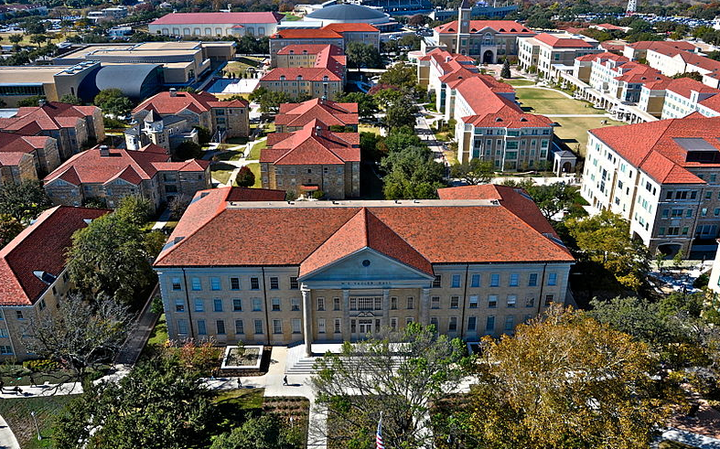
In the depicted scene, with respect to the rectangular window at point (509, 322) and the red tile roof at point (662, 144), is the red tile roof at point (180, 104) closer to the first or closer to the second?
the red tile roof at point (662, 144)

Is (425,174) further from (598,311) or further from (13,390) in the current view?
(13,390)

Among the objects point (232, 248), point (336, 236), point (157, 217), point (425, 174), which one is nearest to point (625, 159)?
point (425, 174)

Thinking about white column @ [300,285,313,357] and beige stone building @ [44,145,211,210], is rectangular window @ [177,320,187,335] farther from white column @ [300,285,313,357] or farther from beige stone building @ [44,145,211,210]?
beige stone building @ [44,145,211,210]

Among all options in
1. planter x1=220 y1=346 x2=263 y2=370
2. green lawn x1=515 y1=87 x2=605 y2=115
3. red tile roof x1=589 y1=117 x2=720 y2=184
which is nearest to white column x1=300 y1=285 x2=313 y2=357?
planter x1=220 y1=346 x2=263 y2=370

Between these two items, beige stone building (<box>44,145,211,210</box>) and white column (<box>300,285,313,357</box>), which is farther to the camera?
beige stone building (<box>44,145,211,210</box>)

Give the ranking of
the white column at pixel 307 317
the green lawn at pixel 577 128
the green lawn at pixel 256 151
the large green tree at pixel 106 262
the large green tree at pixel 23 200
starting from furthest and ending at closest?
the green lawn at pixel 577 128 → the green lawn at pixel 256 151 → the large green tree at pixel 23 200 → the large green tree at pixel 106 262 → the white column at pixel 307 317

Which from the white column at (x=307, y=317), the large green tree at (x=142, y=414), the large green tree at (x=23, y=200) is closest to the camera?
the large green tree at (x=142, y=414)

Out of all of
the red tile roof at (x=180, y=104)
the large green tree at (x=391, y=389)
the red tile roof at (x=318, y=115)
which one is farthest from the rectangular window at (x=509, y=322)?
the red tile roof at (x=180, y=104)
